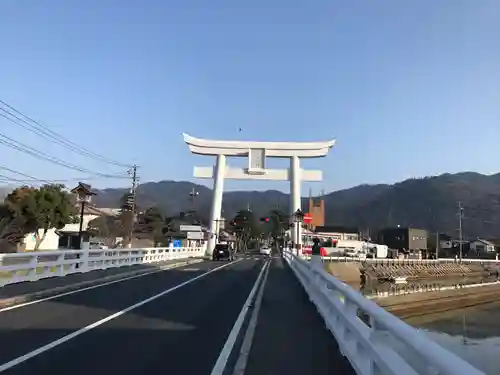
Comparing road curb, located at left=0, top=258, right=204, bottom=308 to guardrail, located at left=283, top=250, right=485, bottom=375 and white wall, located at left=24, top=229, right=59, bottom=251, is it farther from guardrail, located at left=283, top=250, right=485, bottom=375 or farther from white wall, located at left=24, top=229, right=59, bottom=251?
white wall, located at left=24, top=229, right=59, bottom=251

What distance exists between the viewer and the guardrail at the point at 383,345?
13.0ft

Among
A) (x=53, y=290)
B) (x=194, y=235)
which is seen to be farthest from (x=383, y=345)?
(x=194, y=235)

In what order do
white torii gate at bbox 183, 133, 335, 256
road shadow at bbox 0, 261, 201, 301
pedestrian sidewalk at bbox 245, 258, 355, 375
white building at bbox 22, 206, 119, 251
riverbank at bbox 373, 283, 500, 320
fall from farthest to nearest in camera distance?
white torii gate at bbox 183, 133, 335, 256
white building at bbox 22, 206, 119, 251
riverbank at bbox 373, 283, 500, 320
road shadow at bbox 0, 261, 201, 301
pedestrian sidewalk at bbox 245, 258, 355, 375

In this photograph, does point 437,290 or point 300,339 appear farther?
point 437,290

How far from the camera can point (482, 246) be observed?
129 m

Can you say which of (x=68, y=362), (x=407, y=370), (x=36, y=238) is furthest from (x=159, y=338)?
(x=36, y=238)

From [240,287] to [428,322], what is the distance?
1925cm

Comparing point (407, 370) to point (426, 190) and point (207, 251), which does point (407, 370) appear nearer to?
point (207, 251)

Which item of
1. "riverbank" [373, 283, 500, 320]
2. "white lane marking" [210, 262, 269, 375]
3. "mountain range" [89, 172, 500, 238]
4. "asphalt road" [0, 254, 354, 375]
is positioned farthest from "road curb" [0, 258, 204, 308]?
"mountain range" [89, 172, 500, 238]

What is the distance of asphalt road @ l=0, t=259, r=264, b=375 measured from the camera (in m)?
7.36

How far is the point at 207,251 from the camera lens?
227ft

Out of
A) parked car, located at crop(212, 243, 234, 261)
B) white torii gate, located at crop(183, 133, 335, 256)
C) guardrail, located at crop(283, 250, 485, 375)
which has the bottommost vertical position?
guardrail, located at crop(283, 250, 485, 375)

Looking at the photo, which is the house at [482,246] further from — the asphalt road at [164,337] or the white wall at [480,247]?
the asphalt road at [164,337]

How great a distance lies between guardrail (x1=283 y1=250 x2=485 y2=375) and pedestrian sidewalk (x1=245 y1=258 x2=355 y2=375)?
25 centimetres
